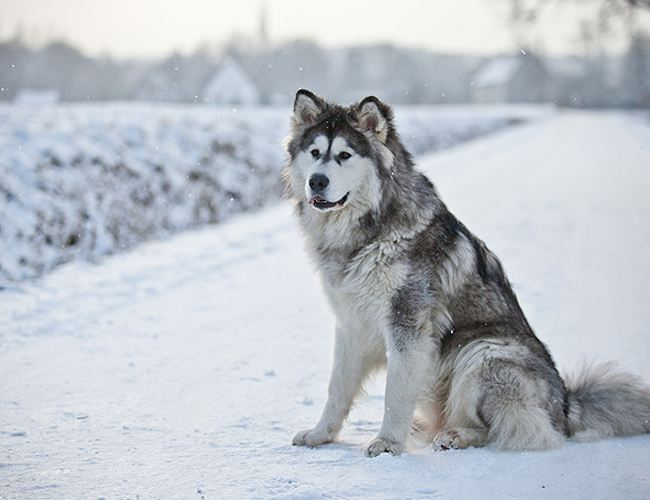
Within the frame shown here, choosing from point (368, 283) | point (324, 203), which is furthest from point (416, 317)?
point (324, 203)

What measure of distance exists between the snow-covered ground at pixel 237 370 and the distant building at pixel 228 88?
47353 millimetres

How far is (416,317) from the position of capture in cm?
375

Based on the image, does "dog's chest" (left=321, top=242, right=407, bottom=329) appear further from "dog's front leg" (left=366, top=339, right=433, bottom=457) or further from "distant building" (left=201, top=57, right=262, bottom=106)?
"distant building" (left=201, top=57, right=262, bottom=106)

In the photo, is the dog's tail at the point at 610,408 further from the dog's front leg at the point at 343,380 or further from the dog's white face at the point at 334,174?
the dog's white face at the point at 334,174

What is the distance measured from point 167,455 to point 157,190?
8.05 m

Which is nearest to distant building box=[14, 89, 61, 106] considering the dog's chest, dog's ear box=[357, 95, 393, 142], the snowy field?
the snowy field

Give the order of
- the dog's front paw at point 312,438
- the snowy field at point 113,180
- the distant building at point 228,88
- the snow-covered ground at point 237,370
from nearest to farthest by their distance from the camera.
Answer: the snow-covered ground at point 237,370
the dog's front paw at point 312,438
the snowy field at point 113,180
the distant building at point 228,88

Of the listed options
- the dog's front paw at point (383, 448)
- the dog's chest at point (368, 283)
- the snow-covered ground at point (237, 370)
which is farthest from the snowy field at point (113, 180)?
the dog's front paw at point (383, 448)

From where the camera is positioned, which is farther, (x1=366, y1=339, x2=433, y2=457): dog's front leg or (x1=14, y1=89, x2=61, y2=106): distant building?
(x1=14, y1=89, x2=61, y2=106): distant building

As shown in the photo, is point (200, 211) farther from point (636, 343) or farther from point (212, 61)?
point (212, 61)

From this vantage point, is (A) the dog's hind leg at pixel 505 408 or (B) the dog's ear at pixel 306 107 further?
(B) the dog's ear at pixel 306 107

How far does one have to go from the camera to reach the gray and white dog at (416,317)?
3.74 metres

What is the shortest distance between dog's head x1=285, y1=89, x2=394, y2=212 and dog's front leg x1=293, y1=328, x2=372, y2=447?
869 mm

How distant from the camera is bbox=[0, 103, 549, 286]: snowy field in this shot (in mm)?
8453
